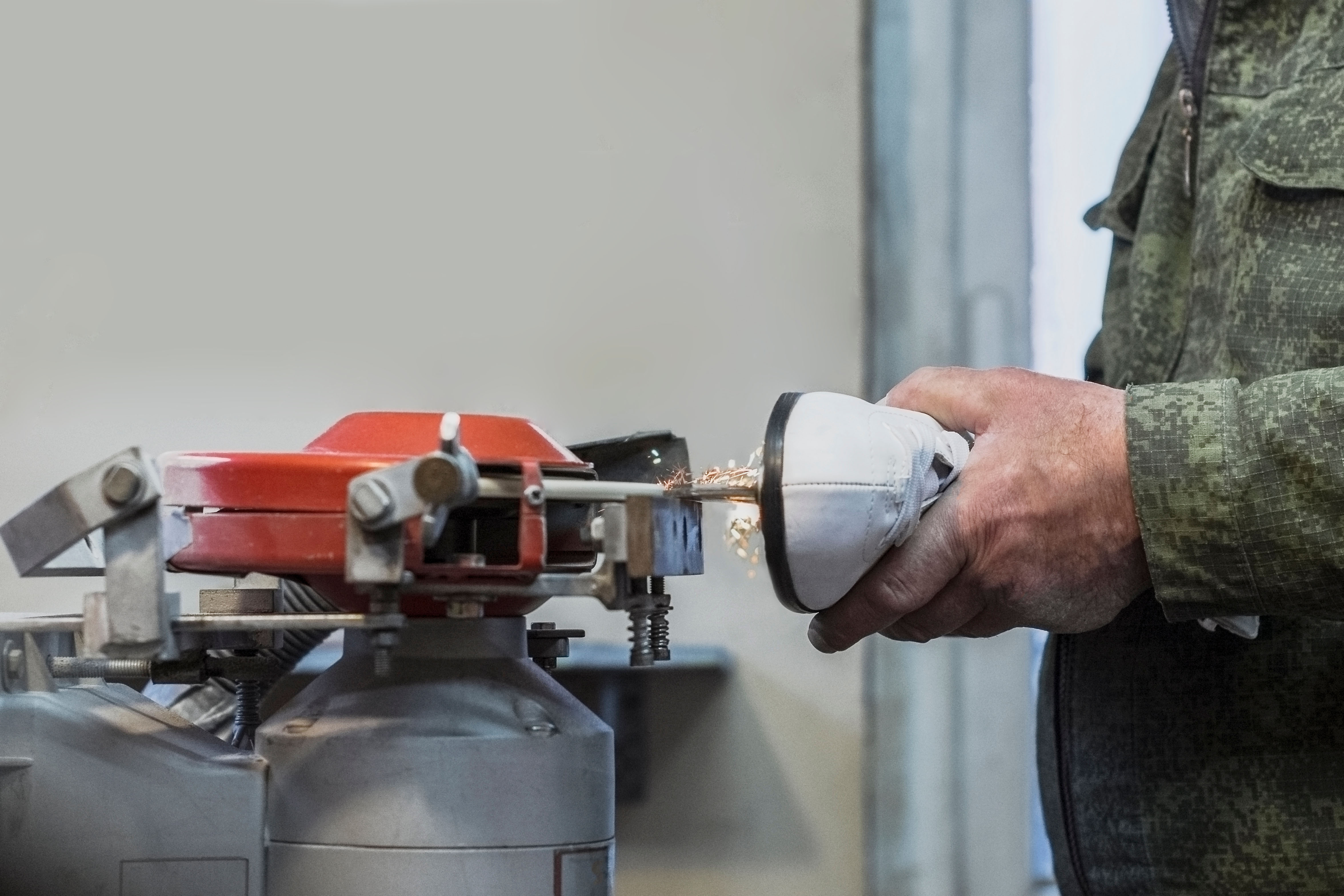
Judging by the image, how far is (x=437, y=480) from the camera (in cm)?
61

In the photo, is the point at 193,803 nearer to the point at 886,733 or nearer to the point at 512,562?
the point at 512,562

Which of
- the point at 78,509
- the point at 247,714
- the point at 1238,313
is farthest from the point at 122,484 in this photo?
the point at 1238,313

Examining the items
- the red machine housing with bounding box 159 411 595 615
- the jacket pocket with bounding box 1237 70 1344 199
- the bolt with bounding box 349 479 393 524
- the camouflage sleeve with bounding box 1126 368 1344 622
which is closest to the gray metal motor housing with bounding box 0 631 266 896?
the red machine housing with bounding box 159 411 595 615

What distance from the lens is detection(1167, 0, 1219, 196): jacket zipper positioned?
1.05 m

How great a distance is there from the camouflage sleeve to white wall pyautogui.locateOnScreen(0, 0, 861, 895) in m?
0.50

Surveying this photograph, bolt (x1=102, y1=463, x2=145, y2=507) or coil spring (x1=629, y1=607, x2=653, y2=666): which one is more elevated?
bolt (x1=102, y1=463, x2=145, y2=507)

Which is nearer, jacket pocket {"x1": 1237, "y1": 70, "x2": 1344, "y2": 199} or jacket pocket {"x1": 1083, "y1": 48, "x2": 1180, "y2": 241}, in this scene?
jacket pocket {"x1": 1237, "y1": 70, "x2": 1344, "y2": 199}

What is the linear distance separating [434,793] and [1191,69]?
0.89 m

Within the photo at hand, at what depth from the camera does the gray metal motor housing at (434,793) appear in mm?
705

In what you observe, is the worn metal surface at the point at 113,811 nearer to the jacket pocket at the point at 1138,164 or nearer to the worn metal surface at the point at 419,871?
the worn metal surface at the point at 419,871

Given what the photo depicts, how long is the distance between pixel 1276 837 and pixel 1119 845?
13 cm

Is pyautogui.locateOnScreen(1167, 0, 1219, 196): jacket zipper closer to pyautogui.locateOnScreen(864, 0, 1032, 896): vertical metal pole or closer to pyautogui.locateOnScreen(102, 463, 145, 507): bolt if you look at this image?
pyautogui.locateOnScreen(864, 0, 1032, 896): vertical metal pole

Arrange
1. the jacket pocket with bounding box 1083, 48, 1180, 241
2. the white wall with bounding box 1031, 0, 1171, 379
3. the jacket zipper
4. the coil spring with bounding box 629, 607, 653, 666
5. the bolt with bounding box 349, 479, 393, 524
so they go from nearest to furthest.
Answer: the bolt with bounding box 349, 479, 393, 524 < the coil spring with bounding box 629, 607, 653, 666 < the jacket zipper < the jacket pocket with bounding box 1083, 48, 1180, 241 < the white wall with bounding box 1031, 0, 1171, 379

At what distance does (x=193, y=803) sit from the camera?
28.1 inches
